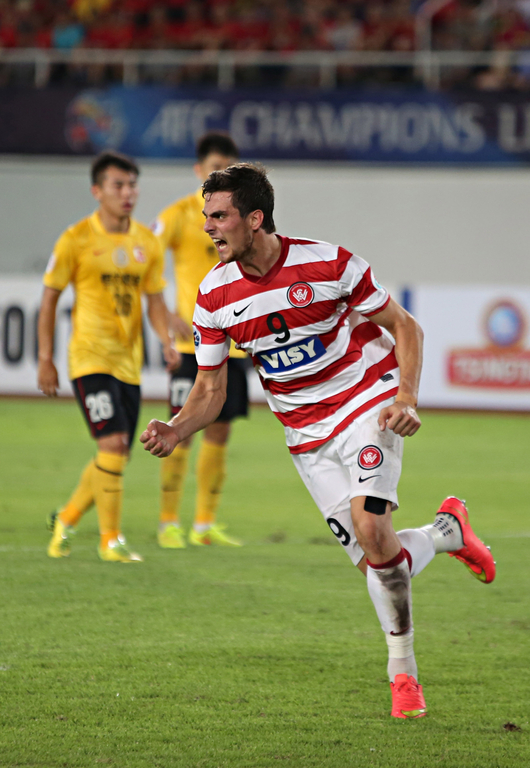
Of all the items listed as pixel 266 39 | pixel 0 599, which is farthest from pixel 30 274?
pixel 0 599

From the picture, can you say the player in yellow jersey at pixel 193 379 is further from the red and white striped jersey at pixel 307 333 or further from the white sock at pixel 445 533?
the red and white striped jersey at pixel 307 333

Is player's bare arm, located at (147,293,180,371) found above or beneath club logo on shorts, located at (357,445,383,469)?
above

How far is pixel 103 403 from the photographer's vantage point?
5.80 meters

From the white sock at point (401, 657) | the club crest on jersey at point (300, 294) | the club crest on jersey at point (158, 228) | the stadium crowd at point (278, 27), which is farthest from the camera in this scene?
the stadium crowd at point (278, 27)

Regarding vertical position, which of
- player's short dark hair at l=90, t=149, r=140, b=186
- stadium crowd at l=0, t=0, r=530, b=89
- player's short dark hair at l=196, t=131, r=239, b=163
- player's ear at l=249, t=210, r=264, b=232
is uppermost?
stadium crowd at l=0, t=0, r=530, b=89

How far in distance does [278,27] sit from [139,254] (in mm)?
12904

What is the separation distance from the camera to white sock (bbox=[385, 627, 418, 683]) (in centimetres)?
358

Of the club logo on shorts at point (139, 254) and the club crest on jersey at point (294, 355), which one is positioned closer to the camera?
the club crest on jersey at point (294, 355)

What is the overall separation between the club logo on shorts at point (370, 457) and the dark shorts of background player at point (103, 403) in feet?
7.97

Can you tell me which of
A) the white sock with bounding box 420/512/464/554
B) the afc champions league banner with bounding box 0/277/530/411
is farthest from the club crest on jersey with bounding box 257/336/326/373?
the afc champions league banner with bounding box 0/277/530/411

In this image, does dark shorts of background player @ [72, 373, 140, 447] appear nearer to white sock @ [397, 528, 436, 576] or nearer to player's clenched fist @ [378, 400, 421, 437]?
white sock @ [397, 528, 436, 576]

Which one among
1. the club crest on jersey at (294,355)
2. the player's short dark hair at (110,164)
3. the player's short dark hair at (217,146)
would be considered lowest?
the club crest on jersey at (294,355)

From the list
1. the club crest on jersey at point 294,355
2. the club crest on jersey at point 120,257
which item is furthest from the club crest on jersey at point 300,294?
the club crest on jersey at point 120,257

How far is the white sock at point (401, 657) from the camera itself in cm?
358
